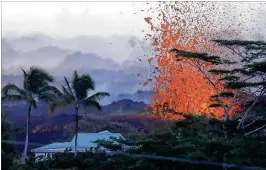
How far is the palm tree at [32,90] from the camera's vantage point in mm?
12406

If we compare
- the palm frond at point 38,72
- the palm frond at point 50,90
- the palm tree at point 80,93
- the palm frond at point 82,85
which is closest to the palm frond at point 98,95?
the palm tree at point 80,93

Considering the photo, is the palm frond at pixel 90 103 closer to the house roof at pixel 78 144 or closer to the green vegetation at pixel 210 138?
the house roof at pixel 78 144

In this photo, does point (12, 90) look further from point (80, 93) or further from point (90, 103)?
point (90, 103)

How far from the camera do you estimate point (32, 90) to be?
12891mm

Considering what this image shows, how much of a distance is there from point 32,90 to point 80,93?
61.3 inches

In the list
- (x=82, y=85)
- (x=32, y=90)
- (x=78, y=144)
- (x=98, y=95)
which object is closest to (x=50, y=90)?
(x=32, y=90)

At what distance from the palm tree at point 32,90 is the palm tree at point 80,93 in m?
0.60

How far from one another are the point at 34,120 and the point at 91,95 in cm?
156

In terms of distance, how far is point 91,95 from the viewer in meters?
14.3

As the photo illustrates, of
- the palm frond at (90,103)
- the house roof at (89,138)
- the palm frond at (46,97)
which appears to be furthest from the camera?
the house roof at (89,138)

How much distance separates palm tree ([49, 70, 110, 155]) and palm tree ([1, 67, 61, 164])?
0.60m

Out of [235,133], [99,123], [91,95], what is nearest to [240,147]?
[235,133]

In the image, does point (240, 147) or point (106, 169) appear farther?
point (106, 169)

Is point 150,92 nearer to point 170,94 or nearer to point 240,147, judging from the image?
point 170,94
